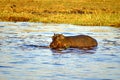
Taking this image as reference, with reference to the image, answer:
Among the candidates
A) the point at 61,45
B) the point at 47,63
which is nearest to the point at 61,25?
the point at 61,45

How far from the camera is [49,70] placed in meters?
12.3

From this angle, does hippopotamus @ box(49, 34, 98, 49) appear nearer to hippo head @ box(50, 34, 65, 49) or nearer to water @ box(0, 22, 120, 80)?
hippo head @ box(50, 34, 65, 49)

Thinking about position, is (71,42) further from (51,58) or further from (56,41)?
(51,58)

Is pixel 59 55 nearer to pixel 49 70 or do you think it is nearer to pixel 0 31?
pixel 49 70

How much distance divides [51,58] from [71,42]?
3.27 m

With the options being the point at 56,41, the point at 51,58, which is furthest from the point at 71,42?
the point at 51,58

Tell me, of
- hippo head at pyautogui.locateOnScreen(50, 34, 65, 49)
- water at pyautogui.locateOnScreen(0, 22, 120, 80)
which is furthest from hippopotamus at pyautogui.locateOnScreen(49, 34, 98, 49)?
water at pyautogui.locateOnScreen(0, 22, 120, 80)

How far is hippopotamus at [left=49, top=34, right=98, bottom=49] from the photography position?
17.2m

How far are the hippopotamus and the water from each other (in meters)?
0.35

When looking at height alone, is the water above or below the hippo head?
below

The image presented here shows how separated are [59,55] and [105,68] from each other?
115 inches

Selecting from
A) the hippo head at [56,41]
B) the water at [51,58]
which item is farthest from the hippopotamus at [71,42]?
the water at [51,58]

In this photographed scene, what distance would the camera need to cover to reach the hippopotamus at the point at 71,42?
17.2 meters

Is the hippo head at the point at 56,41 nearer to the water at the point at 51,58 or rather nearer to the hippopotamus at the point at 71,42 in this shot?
the hippopotamus at the point at 71,42
